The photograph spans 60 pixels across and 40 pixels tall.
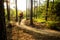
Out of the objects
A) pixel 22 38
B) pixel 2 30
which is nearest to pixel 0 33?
pixel 2 30

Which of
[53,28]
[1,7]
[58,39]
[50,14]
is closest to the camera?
[1,7]

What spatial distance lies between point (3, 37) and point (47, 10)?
11.6 m

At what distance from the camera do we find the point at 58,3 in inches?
554

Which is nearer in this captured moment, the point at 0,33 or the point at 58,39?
the point at 0,33

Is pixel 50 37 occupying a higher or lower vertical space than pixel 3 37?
lower

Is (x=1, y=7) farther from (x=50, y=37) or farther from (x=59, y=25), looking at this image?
(x=59, y=25)

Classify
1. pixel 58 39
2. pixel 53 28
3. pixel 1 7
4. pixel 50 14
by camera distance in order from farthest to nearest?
pixel 50 14 < pixel 53 28 < pixel 58 39 < pixel 1 7

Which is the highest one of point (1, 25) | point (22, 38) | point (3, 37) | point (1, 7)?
point (1, 7)

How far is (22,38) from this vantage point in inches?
396

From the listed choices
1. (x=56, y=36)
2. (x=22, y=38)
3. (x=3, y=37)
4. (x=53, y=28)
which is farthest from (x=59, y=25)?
(x=3, y=37)

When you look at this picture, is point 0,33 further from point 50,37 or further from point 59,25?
point 59,25

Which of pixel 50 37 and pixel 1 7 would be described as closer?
pixel 1 7

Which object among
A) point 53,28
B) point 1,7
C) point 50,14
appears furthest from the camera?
point 50,14

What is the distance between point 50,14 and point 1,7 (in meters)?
11.3
